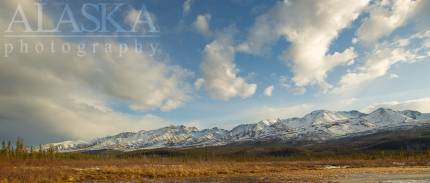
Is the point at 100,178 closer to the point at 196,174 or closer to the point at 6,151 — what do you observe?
the point at 196,174

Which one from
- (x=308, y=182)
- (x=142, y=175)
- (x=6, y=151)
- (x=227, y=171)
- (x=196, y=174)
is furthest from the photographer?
(x=6, y=151)

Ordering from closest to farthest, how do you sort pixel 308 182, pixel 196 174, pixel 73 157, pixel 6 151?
pixel 308 182 → pixel 196 174 → pixel 6 151 → pixel 73 157

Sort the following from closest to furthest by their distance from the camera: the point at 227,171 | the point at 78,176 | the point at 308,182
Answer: the point at 308,182 < the point at 78,176 < the point at 227,171

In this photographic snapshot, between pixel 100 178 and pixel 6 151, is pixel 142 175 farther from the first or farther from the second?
pixel 6 151

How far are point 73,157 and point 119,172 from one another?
121m

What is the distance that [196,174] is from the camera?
68.0 m

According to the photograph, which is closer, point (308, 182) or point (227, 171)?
point (308, 182)

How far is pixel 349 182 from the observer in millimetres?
42781

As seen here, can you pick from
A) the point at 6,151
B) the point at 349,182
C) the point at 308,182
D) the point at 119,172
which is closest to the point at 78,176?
the point at 119,172

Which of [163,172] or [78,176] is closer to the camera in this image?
[78,176]

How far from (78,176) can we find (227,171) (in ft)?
93.6

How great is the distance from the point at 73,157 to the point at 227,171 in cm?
11869

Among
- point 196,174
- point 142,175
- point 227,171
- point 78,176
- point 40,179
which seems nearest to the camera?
point 40,179

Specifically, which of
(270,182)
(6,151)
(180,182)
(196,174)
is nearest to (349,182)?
(270,182)
